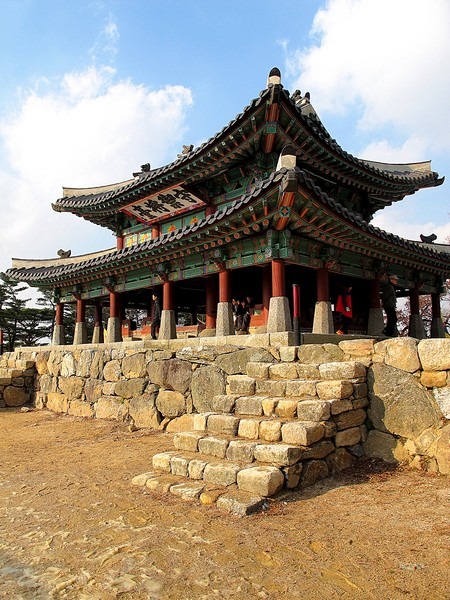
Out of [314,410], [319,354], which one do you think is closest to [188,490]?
[314,410]

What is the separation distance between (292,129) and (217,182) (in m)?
3.20

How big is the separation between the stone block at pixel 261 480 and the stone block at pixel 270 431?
2.05 ft

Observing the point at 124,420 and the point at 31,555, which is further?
the point at 124,420

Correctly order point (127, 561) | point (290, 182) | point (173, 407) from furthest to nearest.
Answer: point (173, 407)
point (290, 182)
point (127, 561)

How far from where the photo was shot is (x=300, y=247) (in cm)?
1011

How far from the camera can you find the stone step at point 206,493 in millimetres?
4613

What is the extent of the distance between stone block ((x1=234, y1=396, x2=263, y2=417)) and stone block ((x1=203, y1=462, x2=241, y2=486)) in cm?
113

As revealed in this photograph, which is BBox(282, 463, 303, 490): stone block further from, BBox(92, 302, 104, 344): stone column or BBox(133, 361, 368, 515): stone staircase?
BBox(92, 302, 104, 344): stone column

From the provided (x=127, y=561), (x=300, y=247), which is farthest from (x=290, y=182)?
(x=127, y=561)

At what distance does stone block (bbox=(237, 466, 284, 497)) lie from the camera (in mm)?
4824

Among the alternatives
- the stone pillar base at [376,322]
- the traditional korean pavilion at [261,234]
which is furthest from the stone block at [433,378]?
the stone pillar base at [376,322]

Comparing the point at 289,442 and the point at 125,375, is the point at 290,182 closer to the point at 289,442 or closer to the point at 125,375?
the point at 289,442

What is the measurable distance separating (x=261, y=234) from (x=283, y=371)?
382cm

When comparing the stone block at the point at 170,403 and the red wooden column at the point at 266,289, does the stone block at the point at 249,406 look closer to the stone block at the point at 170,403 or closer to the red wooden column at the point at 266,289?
the stone block at the point at 170,403
